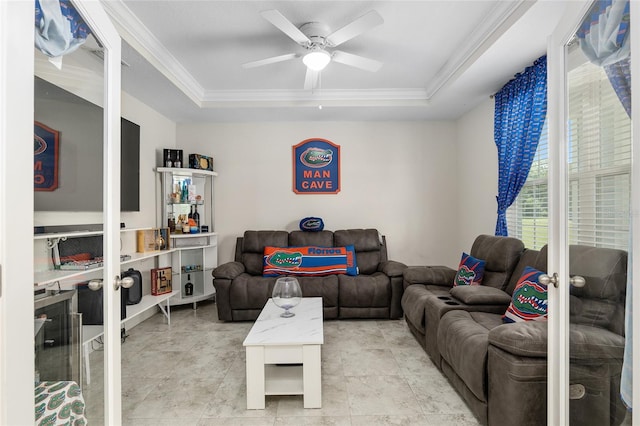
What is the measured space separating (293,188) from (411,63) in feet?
7.22

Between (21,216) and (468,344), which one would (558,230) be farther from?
(21,216)

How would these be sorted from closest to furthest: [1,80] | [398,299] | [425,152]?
[1,80], [398,299], [425,152]

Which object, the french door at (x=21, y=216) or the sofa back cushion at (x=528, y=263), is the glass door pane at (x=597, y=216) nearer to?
the sofa back cushion at (x=528, y=263)

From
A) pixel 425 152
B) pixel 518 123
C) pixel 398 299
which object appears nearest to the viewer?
pixel 518 123

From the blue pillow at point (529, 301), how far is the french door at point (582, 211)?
672 millimetres

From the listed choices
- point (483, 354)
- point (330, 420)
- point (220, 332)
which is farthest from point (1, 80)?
point (220, 332)

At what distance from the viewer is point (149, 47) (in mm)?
2609

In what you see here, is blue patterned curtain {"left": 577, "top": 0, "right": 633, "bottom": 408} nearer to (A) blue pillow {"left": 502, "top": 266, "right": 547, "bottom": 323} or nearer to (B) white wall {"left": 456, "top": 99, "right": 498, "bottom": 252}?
(A) blue pillow {"left": 502, "top": 266, "right": 547, "bottom": 323}

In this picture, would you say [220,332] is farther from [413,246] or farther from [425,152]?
[425,152]

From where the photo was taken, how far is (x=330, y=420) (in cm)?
185

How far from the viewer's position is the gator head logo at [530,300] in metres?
1.96

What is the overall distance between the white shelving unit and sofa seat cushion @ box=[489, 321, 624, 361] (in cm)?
344

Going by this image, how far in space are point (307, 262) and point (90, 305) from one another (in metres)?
2.69

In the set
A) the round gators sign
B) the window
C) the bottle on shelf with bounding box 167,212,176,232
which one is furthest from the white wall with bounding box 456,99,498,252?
the bottle on shelf with bounding box 167,212,176,232
